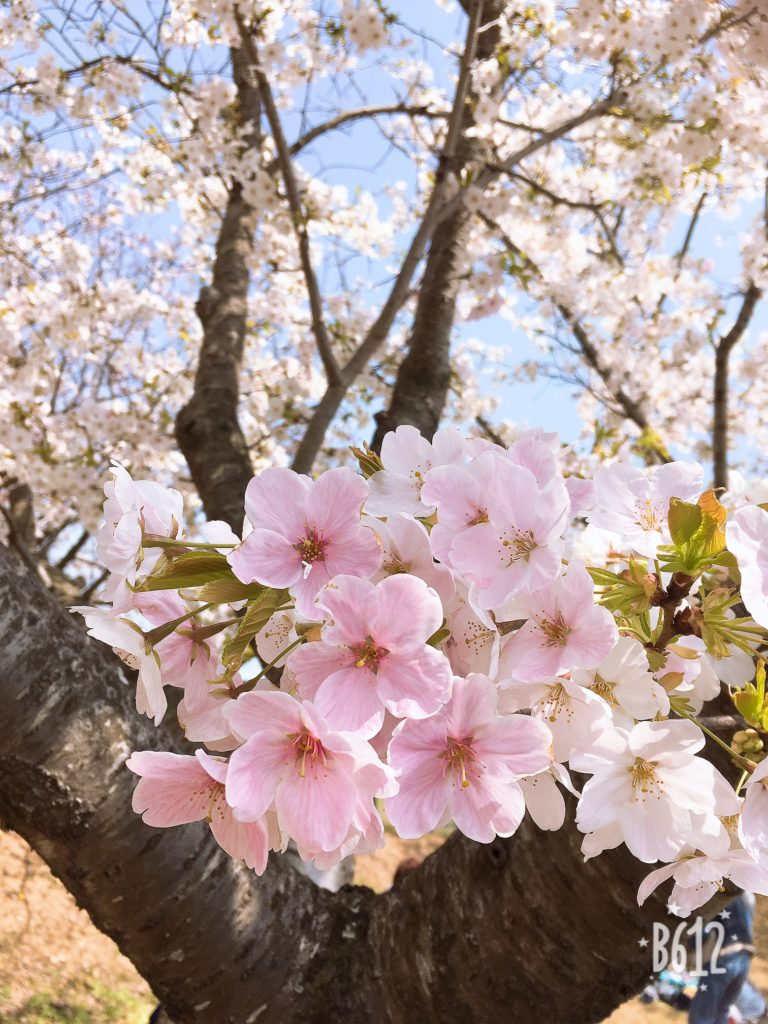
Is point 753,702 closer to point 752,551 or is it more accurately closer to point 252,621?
point 752,551

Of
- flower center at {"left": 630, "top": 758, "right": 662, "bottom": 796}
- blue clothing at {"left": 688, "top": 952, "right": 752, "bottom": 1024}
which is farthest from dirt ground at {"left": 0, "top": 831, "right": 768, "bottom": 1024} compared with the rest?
flower center at {"left": 630, "top": 758, "right": 662, "bottom": 796}

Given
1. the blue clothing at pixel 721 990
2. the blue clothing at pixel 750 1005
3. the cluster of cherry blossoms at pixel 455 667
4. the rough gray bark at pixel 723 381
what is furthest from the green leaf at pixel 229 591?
the blue clothing at pixel 750 1005

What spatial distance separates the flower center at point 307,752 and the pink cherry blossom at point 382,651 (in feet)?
0.10

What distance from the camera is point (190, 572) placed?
565 millimetres

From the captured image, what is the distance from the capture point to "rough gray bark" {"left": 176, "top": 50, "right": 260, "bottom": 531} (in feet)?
8.77

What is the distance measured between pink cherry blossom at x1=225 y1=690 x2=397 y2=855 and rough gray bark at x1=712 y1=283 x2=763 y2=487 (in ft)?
10.6

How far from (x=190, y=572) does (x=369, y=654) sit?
6.4 inches

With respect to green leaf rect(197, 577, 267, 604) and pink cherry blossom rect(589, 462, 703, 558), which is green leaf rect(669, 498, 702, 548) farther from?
green leaf rect(197, 577, 267, 604)

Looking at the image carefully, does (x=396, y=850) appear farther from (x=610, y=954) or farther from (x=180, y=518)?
(x=180, y=518)

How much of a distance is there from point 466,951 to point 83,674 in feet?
2.74

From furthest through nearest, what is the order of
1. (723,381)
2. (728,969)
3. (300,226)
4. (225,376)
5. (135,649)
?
(723,381) → (225,376) → (300,226) → (728,969) → (135,649)

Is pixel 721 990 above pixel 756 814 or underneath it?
underneath

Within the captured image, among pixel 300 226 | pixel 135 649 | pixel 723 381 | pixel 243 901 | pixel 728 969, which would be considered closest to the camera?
pixel 135 649

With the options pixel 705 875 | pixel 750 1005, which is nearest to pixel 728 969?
pixel 750 1005
